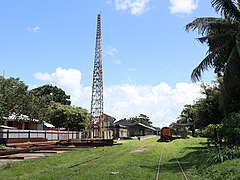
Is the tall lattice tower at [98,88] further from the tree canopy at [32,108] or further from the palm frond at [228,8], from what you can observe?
the palm frond at [228,8]

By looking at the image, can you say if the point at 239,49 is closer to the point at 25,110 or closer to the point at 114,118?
the point at 25,110

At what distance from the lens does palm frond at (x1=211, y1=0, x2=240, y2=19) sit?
2133 centimetres

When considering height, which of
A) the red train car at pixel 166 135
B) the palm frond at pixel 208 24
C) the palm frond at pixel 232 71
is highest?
the palm frond at pixel 208 24

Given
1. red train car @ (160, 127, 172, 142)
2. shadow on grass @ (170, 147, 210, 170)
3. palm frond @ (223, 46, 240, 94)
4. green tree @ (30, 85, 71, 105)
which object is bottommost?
shadow on grass @ (170, 147, 210, 170)

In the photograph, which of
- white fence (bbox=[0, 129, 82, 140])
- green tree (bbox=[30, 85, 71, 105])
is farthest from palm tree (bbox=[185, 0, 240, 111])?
green tree (bbox=[30, 85, 71, 105])

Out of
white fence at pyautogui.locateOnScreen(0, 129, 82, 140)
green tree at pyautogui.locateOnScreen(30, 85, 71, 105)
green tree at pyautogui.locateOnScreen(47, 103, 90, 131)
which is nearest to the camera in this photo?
white fence at pyautogui.locateOnScreen(0, 129, 82, 140)

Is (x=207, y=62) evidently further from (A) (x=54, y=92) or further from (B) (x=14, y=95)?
(A) (x=54, y=92)

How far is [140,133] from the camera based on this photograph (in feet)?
367

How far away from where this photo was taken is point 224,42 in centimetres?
2233

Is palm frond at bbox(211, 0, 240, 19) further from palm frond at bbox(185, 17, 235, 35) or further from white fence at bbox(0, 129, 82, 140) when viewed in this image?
white fence at bbox(0, 129, 82, 140)

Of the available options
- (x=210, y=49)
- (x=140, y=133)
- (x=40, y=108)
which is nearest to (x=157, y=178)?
(x=210, y=49)

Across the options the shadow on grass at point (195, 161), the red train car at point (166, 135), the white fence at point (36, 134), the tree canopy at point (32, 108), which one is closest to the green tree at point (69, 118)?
the tree canopy at point (32, 108)

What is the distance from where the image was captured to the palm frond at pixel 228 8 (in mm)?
21328

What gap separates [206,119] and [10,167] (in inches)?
983
